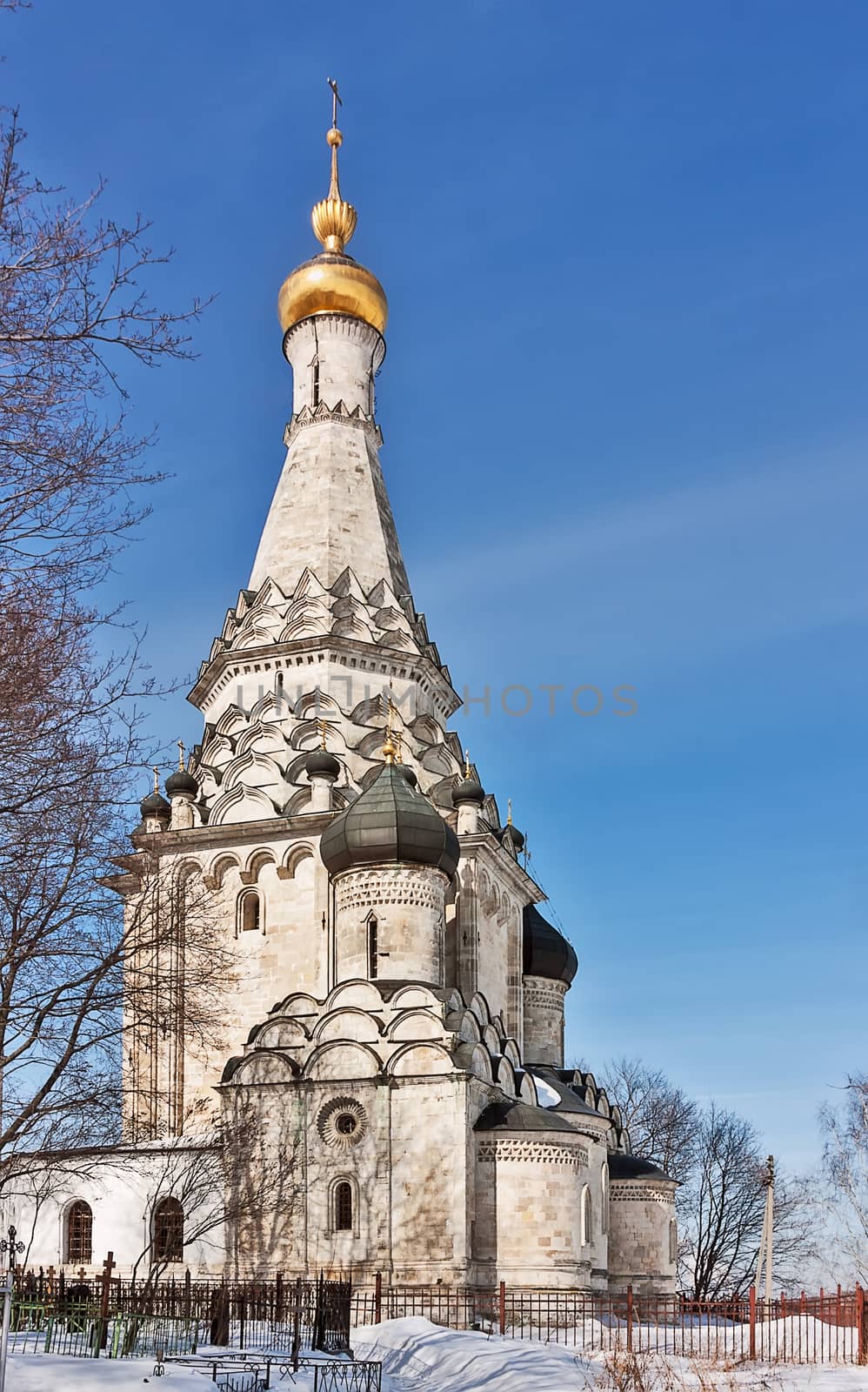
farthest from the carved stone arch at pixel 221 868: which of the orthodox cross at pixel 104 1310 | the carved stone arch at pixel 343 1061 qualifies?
the orthodox cross at pixel 104 1310

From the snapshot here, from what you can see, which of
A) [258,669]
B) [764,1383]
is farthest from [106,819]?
[258,669]

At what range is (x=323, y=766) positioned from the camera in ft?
73.2

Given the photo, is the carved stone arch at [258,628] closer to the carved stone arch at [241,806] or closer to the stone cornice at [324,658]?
the stone cornice at [324,658]

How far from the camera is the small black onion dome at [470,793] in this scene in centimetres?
2348

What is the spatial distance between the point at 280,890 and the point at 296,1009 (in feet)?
7.69

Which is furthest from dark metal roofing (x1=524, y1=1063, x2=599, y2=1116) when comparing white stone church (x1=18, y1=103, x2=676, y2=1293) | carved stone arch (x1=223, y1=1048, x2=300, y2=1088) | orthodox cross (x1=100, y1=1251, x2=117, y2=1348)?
orthodox cross (x1=100, y1=1251, x2=117, y2=1348)

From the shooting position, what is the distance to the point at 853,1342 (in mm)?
14141

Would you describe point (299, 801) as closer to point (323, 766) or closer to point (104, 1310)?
point (323, 766)

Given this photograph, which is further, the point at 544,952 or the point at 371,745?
the point at 544,952

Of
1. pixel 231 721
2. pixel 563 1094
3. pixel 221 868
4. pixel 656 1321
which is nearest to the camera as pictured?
pixel 656 1321

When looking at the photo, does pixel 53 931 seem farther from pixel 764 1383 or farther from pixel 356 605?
pixel 356 605

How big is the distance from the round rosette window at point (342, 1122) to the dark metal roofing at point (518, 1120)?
1.53 metres

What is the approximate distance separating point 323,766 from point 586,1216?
764 centimetres

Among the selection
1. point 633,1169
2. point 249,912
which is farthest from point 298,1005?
point 633,1169
